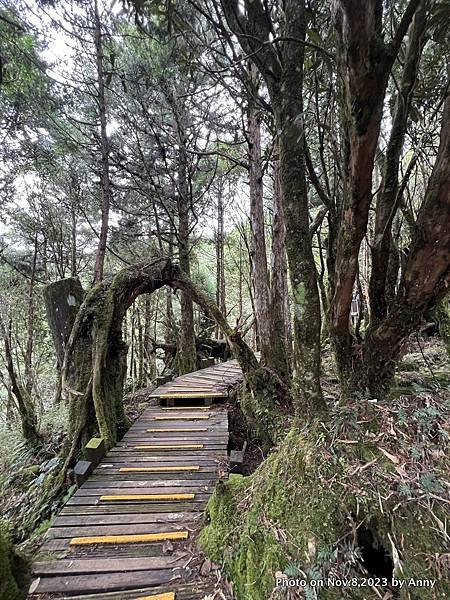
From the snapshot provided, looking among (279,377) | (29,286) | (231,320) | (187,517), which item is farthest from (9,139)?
(231,320)

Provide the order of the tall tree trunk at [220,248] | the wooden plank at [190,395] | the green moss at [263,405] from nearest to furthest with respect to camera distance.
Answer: the green moss at [263,405] → the wooden plank at [190,395] → the tall tree trunk at [220,248]

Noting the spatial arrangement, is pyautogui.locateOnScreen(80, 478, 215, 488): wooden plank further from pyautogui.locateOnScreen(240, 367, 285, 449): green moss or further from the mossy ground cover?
pyautogui.locateOnScreen(240, 367, 285, 449): green moss

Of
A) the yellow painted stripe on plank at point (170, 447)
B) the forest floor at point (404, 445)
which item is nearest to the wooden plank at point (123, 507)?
the forest floor at point (404, 445)

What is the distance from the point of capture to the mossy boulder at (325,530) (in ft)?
4.45

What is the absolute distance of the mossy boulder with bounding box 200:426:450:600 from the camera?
1.36 metres

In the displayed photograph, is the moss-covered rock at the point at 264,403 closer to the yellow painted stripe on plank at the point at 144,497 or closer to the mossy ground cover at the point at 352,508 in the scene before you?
the yellow painted stripe on plank at the point at 144,497

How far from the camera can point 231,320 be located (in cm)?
1858

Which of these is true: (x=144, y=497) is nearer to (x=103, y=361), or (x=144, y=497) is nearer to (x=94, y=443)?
(x=94, y=443)

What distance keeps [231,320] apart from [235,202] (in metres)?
9.24

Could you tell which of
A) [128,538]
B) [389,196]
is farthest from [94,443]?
[389,196]

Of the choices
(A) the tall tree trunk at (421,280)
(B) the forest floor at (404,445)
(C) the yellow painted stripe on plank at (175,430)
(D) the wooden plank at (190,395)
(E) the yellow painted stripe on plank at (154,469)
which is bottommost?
(E) the yellow painted stripe on plank at (154,469)

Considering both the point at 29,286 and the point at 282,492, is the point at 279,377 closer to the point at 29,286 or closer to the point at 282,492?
the point at 282,492

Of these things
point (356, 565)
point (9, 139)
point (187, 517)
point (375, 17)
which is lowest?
point (187, 517)

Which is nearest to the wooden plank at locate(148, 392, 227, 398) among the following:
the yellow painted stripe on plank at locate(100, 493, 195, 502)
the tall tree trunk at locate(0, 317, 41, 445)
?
the tall tree trunk at locate(0, 317, 41, 445)
